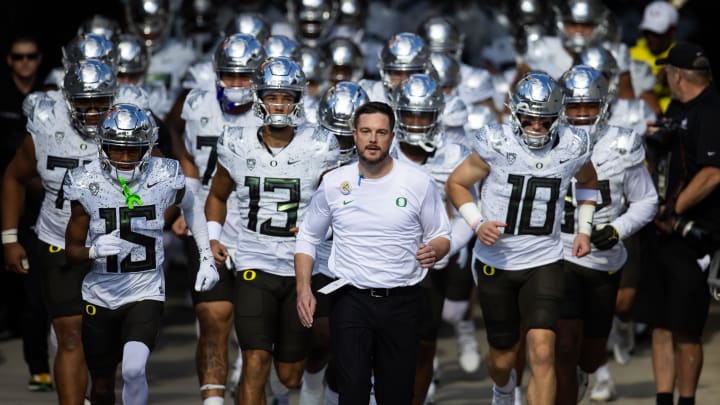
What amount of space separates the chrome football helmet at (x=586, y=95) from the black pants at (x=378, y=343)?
183cm

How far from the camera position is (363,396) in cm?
790

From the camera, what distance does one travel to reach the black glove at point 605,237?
9102 mm

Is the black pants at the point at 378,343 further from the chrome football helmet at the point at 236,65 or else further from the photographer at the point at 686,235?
the photographer at the point at 686,235

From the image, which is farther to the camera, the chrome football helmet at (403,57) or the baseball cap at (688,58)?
the chrome football helmet at (403,57)

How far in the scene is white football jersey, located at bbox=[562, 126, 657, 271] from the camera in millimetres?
9266

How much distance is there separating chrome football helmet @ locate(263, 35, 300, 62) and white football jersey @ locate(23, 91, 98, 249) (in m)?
1.58

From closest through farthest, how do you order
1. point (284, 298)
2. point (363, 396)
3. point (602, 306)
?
point (363, 396) → point (284, 298) → point (602, 306)

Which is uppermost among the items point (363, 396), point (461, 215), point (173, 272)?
point (461, 215)

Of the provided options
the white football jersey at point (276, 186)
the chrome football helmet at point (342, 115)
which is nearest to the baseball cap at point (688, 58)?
the chrome football helmet at point (342, 115)

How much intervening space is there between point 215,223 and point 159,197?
0.66 m

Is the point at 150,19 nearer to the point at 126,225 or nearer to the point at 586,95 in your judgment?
the point at 586,95

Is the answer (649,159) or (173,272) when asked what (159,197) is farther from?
(173,272)

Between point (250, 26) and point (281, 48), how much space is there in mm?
1449

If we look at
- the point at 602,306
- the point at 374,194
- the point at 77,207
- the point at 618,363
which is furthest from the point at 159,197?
the point at 618,363
